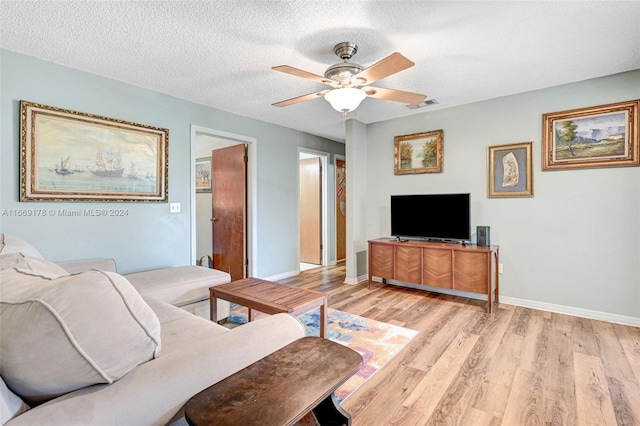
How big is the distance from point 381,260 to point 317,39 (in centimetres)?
270

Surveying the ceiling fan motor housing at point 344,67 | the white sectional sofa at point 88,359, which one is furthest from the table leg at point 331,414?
the ceiling fan motor housing at point 344,67

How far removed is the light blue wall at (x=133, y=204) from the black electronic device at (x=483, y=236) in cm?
263

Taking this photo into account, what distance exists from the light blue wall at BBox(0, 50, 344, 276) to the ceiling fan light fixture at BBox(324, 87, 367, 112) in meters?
2.02

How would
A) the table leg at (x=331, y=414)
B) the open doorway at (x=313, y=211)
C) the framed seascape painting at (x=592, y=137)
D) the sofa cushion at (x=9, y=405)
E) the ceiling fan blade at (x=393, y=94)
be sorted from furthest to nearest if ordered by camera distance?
1. the open doorway at (x=313, y=211)
2. the framed seascape painting at (x=592, y=137)
3. the ceiling fan blade at (x=393, y=94)
4. the table leg at (x=331, y=414)
5. the sofa cushion at (x=9, y=405)

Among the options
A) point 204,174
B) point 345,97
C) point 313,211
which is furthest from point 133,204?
point 313,211

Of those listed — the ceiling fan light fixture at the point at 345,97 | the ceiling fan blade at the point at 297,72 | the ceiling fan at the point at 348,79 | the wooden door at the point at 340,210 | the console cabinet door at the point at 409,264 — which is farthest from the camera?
the wooden door at the point at 340,210

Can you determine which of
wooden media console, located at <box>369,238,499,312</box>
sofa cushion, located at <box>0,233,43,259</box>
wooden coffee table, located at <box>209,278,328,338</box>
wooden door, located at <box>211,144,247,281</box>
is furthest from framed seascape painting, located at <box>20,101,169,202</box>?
wooden media console, located at <box>369,238,499,312</box>

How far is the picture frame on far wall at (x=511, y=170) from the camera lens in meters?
3.25

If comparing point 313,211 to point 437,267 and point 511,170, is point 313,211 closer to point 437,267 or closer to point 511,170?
point 437,267

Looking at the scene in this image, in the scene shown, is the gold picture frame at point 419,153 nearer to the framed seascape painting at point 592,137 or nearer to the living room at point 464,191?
the living room at point 464,191

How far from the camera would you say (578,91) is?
297 centimetres

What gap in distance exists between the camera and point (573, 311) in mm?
3029

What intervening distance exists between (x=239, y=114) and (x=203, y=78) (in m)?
1.12

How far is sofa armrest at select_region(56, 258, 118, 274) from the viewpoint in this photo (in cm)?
240
